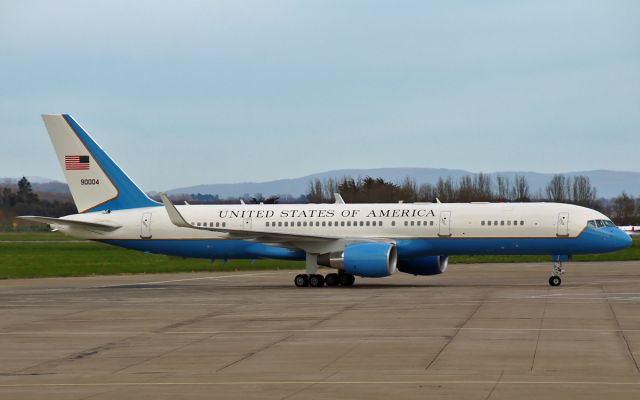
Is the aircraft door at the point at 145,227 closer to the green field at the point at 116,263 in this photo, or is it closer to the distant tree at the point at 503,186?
the green field at the point at 116,263

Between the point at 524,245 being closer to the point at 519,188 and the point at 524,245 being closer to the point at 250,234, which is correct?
the point at 250,234

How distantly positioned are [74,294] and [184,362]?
20970mm

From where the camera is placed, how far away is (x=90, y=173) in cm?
4691

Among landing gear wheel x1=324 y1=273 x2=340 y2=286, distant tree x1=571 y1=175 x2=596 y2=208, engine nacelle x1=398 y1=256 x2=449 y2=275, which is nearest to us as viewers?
landing gear wheel x1=324 y1=273 x2=340 y2=286

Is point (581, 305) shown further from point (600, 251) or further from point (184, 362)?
point (184, 362)

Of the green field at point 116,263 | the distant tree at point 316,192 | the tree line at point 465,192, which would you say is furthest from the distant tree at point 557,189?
the green field at point 116,263

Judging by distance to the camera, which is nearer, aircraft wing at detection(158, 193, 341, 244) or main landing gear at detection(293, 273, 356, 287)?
aircraft wing at detection(158, 193, 341, 244)

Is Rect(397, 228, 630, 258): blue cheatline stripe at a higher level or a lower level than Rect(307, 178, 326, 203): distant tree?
lower

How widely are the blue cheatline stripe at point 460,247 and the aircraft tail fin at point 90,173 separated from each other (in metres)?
2.78

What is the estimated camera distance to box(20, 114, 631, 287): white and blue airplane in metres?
41.5

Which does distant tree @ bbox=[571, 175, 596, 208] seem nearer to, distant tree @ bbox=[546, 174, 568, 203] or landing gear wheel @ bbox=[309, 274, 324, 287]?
distant tree @ bbox=[546, 174, 568, 203]

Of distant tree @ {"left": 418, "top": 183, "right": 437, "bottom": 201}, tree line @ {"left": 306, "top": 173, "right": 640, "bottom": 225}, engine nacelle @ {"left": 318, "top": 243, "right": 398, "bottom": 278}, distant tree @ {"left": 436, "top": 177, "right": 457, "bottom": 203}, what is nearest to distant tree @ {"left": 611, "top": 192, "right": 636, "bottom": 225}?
tree line @ {"left": 306, "top": 173, "right": 640, "bottom": 225}

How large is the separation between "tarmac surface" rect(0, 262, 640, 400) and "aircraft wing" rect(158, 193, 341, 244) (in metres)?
2.23

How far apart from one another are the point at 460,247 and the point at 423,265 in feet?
9.54
